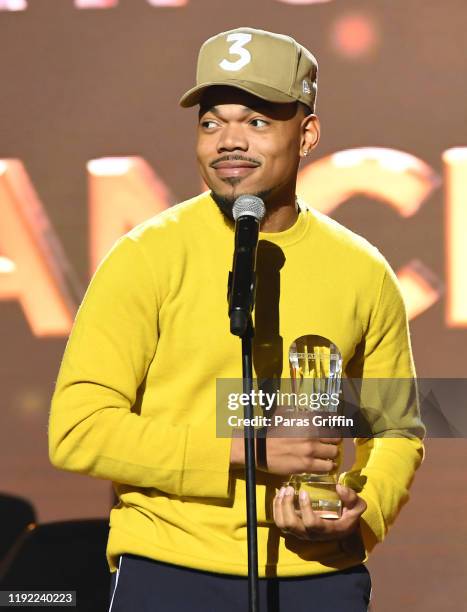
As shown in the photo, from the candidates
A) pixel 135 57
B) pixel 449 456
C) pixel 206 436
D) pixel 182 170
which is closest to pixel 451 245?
pixel 449 456

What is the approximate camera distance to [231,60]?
6.38 feet

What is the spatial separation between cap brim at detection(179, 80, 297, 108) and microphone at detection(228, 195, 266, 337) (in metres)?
0.35

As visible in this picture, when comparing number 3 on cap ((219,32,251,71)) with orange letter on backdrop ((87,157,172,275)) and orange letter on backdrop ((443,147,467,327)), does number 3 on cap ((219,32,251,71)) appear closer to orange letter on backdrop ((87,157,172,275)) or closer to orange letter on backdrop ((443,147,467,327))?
orange letter on backdrop ((87,157,172,275))

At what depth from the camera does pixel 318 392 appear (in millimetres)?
1824

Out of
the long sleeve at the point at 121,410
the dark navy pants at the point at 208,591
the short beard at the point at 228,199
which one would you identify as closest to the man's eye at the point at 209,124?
the short beard at the point at 228,199

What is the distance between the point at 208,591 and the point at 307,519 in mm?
243

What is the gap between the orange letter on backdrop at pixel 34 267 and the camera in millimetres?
3010

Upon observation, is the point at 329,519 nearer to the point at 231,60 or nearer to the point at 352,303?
the point at 352,303

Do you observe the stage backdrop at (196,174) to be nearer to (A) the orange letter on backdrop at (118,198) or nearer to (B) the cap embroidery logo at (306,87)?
(A) the orange letter on backdrop at (118,198)

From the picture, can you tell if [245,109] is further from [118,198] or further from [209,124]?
[118,198]

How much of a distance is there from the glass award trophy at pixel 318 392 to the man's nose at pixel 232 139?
13.4 inches

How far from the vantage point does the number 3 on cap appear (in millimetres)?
1937

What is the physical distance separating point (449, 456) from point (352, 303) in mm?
1136

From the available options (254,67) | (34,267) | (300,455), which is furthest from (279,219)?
(34,267)
